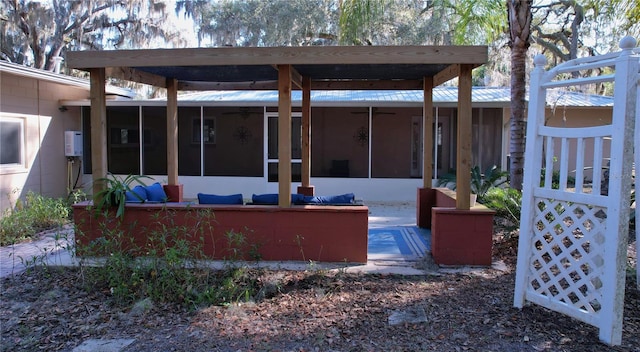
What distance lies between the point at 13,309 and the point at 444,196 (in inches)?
213

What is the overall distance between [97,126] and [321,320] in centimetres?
365

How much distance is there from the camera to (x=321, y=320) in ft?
13.2

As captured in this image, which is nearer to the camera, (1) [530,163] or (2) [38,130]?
(1) [530,163]

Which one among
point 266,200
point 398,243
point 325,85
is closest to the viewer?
point 266,200

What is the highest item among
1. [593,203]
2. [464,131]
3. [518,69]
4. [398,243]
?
[518,69]

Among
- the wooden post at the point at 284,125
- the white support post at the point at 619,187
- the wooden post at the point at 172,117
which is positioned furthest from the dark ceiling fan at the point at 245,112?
the white support post at the point at 619,187

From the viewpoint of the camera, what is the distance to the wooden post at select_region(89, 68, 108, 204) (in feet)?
18.9

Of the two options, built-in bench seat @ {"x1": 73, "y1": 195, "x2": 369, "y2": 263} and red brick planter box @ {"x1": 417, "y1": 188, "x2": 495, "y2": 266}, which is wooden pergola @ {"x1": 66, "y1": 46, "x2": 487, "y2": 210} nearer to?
red brick planter box @ {"x1": 417, "y1": 188, "x2": 495, "y2": 266}

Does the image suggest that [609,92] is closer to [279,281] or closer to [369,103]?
[369,103]

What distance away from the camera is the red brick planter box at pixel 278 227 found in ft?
18.6

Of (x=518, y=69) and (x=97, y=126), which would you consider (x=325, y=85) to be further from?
(x=97, y=126)

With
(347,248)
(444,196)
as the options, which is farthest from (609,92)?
(347,248)

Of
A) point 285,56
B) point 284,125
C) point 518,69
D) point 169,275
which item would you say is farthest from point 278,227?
point 518,69

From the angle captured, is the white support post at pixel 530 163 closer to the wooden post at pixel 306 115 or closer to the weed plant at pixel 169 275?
the weed plant at pixel 169 275
